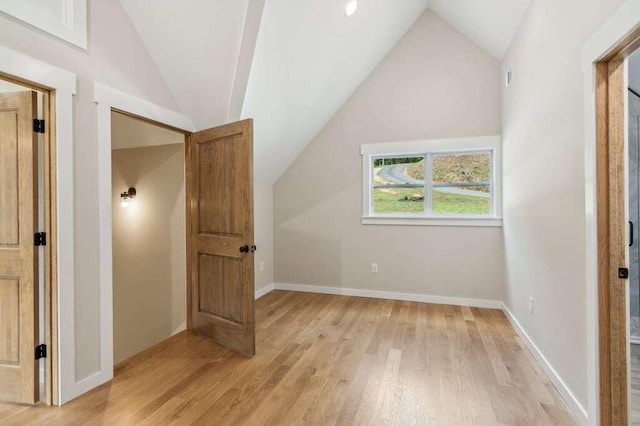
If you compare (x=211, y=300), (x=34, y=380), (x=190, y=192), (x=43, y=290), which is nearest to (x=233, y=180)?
(x=190, y=192)

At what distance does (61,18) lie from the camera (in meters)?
1.85

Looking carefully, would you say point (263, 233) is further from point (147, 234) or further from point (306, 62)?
point (306, 62)

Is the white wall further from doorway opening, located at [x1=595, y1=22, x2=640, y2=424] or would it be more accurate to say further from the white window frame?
doorway opening, located at [x1=595, y1=22, x2=640, y2=424]

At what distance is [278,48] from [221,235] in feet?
5.61

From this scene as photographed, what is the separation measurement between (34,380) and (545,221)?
11.9 ft

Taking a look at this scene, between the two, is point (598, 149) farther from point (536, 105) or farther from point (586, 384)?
point (586, 384)

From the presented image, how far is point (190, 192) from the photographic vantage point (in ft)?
9.94

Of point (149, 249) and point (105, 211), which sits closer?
point (105, 211)

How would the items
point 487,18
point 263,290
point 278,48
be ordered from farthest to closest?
point 263,290, point 487,18, point 278,48

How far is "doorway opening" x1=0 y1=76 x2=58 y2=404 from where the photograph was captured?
188 cm

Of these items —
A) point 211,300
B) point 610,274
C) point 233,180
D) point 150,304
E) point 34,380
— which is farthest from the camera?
point 150,304

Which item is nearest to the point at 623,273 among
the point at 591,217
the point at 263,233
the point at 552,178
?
the point at 591,217

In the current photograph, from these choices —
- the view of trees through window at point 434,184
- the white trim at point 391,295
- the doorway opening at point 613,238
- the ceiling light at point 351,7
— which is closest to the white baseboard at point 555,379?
the doorway opening at point 613,238

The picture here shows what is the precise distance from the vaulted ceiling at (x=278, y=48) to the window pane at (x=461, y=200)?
1606mm
